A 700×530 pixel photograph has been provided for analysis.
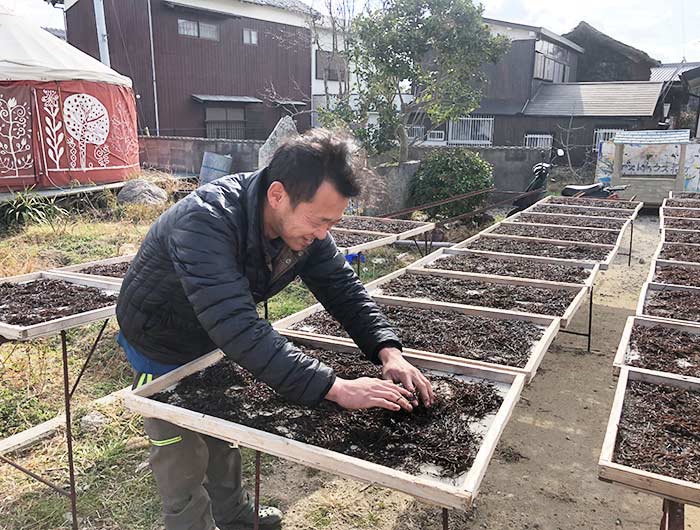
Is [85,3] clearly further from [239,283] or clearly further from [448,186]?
[239,283]

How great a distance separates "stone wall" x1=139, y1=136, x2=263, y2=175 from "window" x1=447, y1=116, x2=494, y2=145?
1057 cm

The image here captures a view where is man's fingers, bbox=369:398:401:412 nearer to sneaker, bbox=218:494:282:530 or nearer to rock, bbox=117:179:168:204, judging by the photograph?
sneaker, bbox=218:494:282:530

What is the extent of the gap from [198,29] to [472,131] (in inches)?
417

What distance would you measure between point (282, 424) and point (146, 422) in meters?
0.70

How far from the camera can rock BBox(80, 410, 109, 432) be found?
3.63 metres

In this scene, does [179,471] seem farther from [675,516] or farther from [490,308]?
[490,308]

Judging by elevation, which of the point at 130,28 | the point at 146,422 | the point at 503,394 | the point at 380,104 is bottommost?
the point at 146,422

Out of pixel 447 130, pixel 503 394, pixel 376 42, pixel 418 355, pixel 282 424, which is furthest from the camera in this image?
pixel 447 130

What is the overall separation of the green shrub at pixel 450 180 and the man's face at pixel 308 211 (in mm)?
8096

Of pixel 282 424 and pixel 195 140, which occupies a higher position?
pixel 195 140

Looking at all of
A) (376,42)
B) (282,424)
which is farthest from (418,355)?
(376,42)

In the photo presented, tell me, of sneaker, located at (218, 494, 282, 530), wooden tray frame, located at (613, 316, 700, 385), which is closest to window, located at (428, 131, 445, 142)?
wooden tray frame, located at (613, 316, 700, 385)

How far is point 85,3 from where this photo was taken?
1819cm

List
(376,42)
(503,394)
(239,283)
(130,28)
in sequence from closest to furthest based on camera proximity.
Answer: (239,283)
(503,394)
(376,42)
(130,28)
